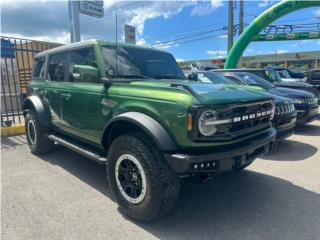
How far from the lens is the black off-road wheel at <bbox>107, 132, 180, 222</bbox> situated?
8.66 ft

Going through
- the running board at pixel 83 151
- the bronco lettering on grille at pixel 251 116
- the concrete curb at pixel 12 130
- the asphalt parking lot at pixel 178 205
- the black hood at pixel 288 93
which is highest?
the bronco lettering on grille at pixel 251 116

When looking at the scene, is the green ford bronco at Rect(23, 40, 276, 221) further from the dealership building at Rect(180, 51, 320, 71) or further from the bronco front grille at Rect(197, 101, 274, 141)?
the dealership building at Rect(180, 51, 320, 71)

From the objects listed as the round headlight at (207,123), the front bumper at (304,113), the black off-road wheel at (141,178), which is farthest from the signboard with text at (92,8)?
the round headlight at (207,123)

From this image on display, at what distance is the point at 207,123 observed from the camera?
2521 millimetres

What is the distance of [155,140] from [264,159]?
3166mm

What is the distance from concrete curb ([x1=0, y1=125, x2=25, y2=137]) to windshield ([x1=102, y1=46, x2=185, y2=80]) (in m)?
4.69

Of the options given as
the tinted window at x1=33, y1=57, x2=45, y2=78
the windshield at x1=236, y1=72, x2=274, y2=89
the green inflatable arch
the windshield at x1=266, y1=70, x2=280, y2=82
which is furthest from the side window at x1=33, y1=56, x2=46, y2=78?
the green inflatable arch

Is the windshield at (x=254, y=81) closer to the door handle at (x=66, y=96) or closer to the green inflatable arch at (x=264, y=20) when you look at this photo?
the door handle at (x=66, y=96)

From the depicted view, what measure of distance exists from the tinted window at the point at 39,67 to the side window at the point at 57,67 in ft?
1.31

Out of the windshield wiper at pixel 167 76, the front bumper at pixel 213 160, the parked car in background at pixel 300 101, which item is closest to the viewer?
the front bumper at pixel 213 160

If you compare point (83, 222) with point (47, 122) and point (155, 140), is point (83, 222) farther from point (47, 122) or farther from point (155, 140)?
point (47, 122)

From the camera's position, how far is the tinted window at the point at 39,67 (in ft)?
17.1

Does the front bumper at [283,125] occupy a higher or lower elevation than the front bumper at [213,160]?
lower

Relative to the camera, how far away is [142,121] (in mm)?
2709
